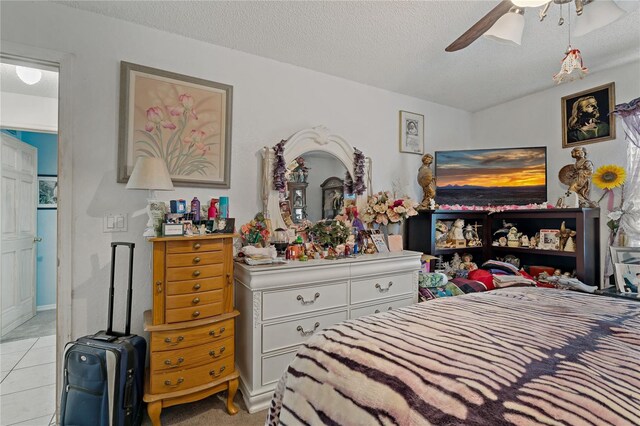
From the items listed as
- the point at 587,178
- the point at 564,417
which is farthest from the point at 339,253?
the point at 587,178

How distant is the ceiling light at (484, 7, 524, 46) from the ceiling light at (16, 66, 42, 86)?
353cm

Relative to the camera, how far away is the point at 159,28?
83.1 inches

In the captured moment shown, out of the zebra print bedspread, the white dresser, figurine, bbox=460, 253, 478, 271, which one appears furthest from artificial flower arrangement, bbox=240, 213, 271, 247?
figurine, bbox=460, 253, 478, 271

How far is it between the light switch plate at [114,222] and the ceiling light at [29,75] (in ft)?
5.55

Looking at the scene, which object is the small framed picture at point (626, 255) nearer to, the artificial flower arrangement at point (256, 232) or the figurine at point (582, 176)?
the figurine at point (582, 176)

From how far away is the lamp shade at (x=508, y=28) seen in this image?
1.49 metres

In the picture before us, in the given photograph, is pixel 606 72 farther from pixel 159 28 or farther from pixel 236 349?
pixel 236 349

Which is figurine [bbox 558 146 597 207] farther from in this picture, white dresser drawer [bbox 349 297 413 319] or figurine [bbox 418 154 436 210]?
white dresser drawer [bbox 349 297 413 319]

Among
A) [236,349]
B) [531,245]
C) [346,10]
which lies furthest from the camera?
[531,245]

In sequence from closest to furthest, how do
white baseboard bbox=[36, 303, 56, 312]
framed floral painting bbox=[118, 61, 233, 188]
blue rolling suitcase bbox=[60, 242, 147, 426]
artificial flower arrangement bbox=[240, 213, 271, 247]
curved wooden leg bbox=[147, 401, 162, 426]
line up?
blue rolling suitcase bbox=[60, 242, 147, 426], curved wooden leg bbox=[147, 401, 162, 426], framed floral painting bbox=[118, 61, 233, 188], artificial flower arrangement bbox=[240, 213, 271, 247], white baseboard bbox=[36, 303, 56, 312]

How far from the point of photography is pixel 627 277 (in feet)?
7.55

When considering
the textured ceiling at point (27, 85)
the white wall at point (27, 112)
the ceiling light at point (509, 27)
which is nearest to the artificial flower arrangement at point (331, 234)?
the ceiling light at point (509, 27)

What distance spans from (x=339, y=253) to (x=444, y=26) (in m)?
1.86

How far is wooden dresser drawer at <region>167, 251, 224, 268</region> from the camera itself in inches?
68.9
